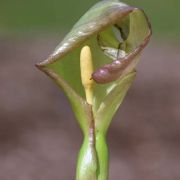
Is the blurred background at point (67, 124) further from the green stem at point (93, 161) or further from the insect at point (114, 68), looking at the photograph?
the insect at point (114, 68)

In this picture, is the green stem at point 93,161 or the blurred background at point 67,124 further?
the blurred background at point 67,124

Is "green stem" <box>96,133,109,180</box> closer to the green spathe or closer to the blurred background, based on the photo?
the green spathe

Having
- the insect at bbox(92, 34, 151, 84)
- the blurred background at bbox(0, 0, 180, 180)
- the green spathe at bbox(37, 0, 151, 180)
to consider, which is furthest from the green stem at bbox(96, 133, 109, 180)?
the blurred background at bbox(0, 0, 180, 180)

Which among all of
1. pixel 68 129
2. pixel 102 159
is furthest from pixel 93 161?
pixel 68 129

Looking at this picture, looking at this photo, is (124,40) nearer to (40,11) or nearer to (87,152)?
(87,152)

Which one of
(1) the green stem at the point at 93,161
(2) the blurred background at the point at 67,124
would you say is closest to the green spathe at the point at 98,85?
(1) the green stem at the point at 93,161

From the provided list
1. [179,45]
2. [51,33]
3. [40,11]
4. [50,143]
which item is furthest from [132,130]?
[40,11]
